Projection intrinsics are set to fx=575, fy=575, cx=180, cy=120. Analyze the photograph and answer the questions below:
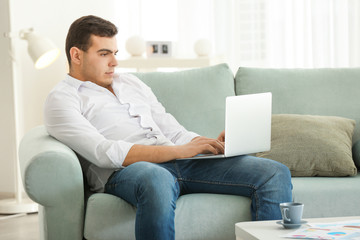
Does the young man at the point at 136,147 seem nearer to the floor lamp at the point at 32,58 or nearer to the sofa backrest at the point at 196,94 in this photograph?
the sofa backrest at the point at 196,94

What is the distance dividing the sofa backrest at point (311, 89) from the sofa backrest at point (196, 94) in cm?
12

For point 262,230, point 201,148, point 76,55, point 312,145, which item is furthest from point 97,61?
point 262,230

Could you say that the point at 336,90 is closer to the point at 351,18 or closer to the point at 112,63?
the point at 112,63

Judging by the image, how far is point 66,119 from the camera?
2.07 meters

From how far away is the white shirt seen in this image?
2.01 m

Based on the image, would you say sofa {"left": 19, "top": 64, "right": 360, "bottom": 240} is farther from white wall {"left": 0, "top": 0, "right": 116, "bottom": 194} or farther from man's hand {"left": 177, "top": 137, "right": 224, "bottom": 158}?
white wall {"left": 0, "top": 0, "right": 116, "bottom": 194}

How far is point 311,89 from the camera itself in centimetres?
270

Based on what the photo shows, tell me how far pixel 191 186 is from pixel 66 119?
1.68ft

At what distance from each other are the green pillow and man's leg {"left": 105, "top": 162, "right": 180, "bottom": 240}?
24.7 inches

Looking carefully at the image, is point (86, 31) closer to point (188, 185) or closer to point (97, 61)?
point (97, 61)

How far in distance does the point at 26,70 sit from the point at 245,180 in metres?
2.63

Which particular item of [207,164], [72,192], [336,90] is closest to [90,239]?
[72,192]

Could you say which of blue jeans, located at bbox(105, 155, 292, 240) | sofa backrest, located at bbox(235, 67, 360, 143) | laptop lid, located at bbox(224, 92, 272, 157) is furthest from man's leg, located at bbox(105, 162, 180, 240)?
sofa backrest, located at bbox(235, 67, 360, 143)

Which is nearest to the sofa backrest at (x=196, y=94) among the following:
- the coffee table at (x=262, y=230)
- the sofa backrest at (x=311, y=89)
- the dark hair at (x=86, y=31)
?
the sofa backrest at (x=311, y=89)
